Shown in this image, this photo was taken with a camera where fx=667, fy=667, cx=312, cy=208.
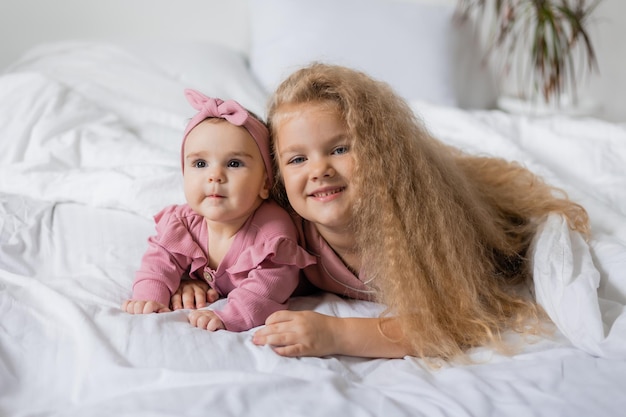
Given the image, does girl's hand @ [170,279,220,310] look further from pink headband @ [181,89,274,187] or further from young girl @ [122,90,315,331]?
pink headband @ [181,89,274,187]

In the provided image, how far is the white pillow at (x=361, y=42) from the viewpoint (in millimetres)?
2350

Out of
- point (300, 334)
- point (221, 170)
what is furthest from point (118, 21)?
point (300, 334)

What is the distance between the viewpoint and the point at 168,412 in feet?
2.48

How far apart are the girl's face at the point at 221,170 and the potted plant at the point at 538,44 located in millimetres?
1817

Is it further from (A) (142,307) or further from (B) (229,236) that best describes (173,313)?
(B) (229,236)

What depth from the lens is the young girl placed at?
106 cm

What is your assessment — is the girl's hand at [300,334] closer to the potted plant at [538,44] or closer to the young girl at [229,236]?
the young girl at [229,236]

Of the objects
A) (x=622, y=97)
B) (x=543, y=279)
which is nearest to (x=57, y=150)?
(x=543, y=279)

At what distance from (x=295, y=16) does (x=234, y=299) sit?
1.62 metres

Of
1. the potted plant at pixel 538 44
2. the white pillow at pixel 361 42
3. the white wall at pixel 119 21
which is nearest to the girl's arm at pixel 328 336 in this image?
the white pillow at pixel 361 42

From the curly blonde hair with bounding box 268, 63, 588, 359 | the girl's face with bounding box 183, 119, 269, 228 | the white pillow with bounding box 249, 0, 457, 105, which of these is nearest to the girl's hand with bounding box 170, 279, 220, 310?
the girl's face with bounding box 183, 119, 269, 228

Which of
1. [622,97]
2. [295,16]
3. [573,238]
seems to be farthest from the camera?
[622,97]

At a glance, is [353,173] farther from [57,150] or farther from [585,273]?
[57,150]

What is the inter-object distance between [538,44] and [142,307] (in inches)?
83.9
